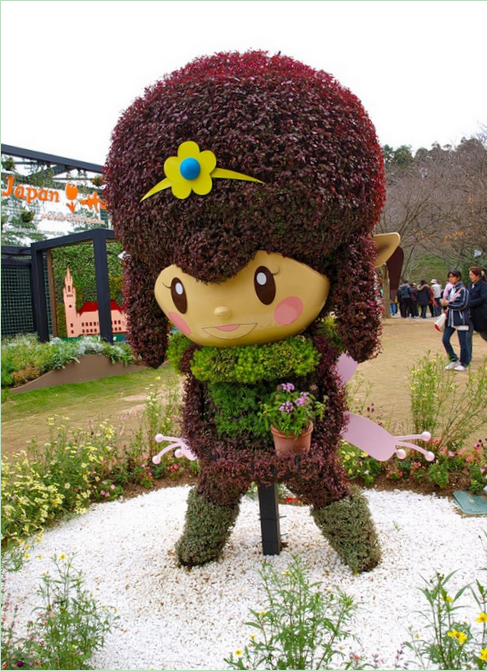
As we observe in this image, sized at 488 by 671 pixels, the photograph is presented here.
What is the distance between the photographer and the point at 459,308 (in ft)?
29.6

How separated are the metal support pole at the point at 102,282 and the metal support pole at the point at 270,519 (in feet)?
30.5

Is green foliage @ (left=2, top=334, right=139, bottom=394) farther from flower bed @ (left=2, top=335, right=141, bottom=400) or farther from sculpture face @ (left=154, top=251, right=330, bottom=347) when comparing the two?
sculpture face @ (left=154, top=251, right=330, bottom=347)

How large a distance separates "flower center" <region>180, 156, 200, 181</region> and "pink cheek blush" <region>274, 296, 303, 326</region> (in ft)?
2.58

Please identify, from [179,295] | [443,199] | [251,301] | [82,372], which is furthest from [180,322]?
[443,199]

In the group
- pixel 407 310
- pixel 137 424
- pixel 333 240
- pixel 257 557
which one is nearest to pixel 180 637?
pixel 257 557

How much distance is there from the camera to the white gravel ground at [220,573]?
2.89m

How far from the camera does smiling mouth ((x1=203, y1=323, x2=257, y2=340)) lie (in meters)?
2.94

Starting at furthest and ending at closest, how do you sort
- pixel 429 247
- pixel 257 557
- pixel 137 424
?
pixel 429 247, pixel 137 424, pixel 257 557

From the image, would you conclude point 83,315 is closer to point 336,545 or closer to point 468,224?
point 336,545

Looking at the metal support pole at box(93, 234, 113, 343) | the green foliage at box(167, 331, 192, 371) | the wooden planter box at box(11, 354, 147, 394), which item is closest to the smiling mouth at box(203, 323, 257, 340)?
the green foliage at box(167, 331, 192, 371)

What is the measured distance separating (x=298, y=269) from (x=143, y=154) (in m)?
1.00

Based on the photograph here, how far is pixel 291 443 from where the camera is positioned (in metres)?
3.05

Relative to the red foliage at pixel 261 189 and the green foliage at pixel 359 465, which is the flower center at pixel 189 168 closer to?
the red foliage at pixel 261 189

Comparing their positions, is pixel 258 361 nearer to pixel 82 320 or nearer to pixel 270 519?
pixel 270 519
